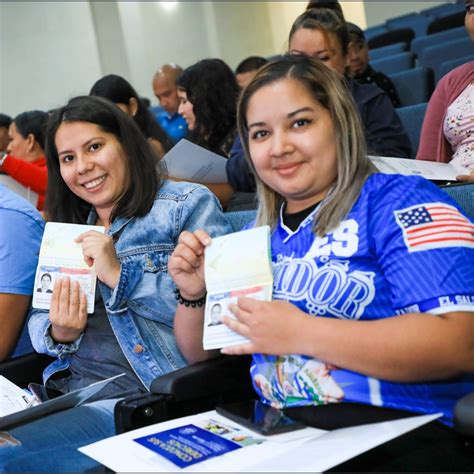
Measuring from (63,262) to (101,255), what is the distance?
108 mm

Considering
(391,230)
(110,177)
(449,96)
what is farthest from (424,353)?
(449,96)

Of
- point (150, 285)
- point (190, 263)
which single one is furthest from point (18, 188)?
point (190, 263)

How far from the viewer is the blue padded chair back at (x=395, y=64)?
5.10m

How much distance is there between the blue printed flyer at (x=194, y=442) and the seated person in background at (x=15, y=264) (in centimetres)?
97

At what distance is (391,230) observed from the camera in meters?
1.28

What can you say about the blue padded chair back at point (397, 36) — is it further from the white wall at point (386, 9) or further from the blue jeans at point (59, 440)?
the blue jeans at point (59, 440)

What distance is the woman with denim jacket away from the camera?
73.2 inches

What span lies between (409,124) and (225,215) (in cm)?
141

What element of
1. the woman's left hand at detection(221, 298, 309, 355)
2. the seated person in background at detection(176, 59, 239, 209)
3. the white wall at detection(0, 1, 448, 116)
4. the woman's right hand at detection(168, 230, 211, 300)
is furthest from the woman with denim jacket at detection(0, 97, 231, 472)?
the white wall at detection(0, 1, 448, 116)

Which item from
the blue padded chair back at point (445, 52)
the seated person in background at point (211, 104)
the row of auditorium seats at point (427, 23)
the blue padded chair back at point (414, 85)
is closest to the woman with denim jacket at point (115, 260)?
the seated person in background at point (211, 104)

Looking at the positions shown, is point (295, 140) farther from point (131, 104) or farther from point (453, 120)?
point (131, 104)

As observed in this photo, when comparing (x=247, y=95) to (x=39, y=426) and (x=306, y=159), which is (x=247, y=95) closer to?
(x=306, y=159)

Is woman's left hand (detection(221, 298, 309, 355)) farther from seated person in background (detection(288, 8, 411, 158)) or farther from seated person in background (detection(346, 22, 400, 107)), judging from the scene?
seated person in background (detection(346, 22, 400, 107))

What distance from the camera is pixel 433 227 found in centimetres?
125
